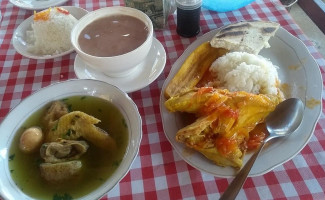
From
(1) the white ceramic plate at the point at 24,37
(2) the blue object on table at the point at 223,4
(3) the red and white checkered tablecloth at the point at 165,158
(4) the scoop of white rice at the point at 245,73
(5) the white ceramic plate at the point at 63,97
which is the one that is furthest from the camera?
(2) the blue object on table at the point at 223,4

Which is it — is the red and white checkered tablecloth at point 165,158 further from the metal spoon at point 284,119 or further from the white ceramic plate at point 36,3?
the white ceramic plate at point 36,3

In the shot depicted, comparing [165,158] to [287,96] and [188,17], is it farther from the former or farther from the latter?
[188,17]

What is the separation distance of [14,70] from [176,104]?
81cm

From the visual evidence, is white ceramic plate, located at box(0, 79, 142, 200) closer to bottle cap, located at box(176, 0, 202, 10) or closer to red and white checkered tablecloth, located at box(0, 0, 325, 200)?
red and white checkered tablecloth, located at box(0, 0, 325, 200)

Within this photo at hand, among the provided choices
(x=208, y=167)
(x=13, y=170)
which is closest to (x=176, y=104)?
(x=208, y=167)

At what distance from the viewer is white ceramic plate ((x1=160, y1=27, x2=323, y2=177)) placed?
88 centimetres

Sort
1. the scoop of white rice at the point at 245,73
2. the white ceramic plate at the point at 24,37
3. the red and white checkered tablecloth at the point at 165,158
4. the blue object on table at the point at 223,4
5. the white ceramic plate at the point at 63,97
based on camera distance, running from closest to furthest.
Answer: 1. the white ceramic plate at the point at 63,97
2. the red and white checkered tablecloth at the point at 165,158
3. the scoop of white rice at the point at 245,73
4. the white ceramic plate at the point at 24,37
5. the blue object on table at the point at 223,4

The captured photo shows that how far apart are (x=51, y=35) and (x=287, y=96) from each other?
105cm

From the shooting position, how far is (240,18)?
1.50m

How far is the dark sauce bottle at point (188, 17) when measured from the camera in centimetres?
130

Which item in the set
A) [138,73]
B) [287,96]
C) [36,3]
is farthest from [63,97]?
[36,3]

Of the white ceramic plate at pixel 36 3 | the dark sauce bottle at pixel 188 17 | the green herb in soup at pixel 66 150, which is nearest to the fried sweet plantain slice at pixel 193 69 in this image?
the dark sauce bottle at pixel 188 17

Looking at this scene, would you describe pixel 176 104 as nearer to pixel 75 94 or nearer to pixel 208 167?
pixel 208 167

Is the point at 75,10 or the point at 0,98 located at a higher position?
the point at 75,10
